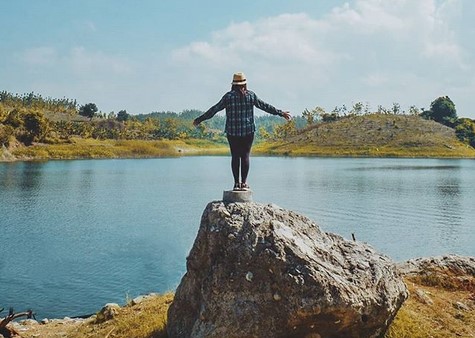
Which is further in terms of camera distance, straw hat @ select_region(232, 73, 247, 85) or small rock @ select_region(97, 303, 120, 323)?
small rock @ select_region(97, 303, 120, 323)

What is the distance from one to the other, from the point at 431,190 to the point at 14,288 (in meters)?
48.1

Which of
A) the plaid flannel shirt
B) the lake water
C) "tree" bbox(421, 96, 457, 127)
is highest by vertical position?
"tree" bbox(421, 96, 457, 127)

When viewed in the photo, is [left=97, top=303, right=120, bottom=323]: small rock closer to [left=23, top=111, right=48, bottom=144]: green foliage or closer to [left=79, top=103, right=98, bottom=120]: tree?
[left=23, top=111, right=48, bottom=144]: green foliage

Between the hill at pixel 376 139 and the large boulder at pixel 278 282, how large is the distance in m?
134

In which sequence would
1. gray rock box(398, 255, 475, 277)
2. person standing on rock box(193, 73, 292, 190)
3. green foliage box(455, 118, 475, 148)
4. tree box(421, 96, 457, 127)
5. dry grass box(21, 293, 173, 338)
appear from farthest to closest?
1. tree box(421, 96, 457, 127)
2. green foliage box(455, 118, 475, 148)
3. gray rock box(398, 255, 475, 277)
4. dry grass box(21, 293, 173, 338)
5. person standing on rock box(193, 73, 292, 190)

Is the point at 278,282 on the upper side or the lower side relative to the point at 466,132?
lower

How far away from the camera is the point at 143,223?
125 feet

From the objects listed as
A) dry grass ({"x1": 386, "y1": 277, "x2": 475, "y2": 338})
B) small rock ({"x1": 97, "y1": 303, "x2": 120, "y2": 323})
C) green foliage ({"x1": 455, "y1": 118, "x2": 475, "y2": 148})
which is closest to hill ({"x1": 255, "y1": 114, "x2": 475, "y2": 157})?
green foliage ({"x1": 455, "y1": 118, "x2": 475, "y2": 148})

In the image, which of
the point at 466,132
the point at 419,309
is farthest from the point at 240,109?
the point at 466,132

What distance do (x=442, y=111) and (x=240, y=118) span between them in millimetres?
169164

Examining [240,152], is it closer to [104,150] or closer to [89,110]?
[104,150]

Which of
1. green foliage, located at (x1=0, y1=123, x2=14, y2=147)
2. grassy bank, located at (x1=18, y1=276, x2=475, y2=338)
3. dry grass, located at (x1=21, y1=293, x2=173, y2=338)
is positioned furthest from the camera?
green foliage, located at (x1=0, y1=123, x2=14, y2=147)

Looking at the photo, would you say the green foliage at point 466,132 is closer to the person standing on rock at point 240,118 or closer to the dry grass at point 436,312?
the dry grass at point 436,312

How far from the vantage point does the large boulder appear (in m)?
7.83
